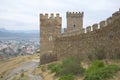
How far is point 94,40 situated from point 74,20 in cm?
1786

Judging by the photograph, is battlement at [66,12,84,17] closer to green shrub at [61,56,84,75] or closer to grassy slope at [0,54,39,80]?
grassy slope at [0,54,39,80]

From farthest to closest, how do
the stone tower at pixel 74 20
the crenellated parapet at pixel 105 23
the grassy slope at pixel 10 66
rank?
the grassy slope at pixel 10 66 → the stone tower at pixel 74 20 → the crenellated parapet at pixel 105 23

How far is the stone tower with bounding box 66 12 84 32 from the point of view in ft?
155

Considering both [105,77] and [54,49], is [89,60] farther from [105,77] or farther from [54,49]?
[54,49]

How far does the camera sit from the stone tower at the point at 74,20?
47.3 m

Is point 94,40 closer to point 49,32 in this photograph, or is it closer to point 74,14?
point 49,32

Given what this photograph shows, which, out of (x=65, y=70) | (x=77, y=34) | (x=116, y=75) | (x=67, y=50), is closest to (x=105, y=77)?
(x=116, y=75)

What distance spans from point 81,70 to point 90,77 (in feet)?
14.3

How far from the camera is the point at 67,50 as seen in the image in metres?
38.1

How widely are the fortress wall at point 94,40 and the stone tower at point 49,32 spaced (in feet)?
4.89

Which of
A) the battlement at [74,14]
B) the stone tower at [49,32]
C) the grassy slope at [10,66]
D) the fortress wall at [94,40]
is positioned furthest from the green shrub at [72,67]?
the battlement at [74,14]

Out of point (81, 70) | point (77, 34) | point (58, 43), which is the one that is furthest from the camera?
point (58, 43)

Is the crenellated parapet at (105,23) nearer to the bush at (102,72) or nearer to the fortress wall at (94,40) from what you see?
the fortress wall at (94,40)

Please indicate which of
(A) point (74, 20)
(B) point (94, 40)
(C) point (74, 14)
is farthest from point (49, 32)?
(B) point (94, 40)
